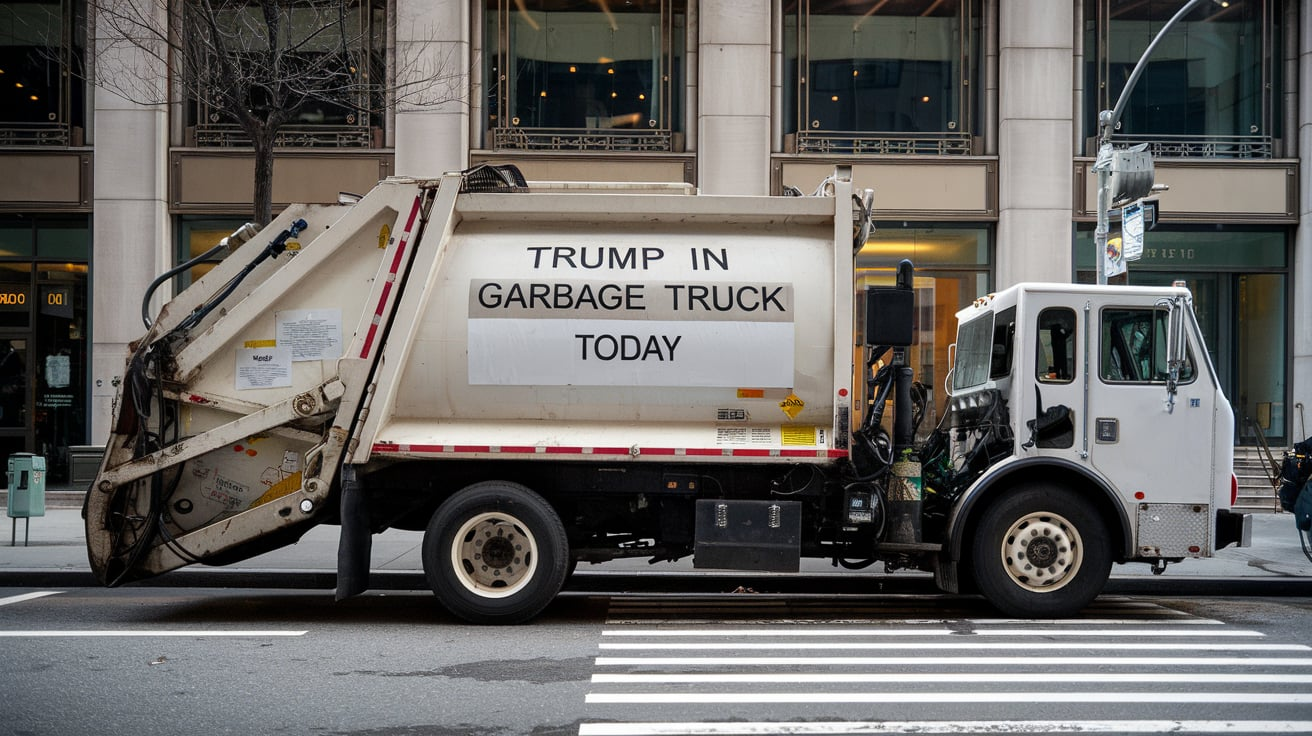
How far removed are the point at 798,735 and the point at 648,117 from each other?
14302 millimetres

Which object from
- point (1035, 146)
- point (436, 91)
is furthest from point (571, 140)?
point (1035, 146)

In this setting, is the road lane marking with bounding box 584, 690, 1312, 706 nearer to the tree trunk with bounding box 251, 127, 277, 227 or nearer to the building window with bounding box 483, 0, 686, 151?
the tree trunk with bounding box 251, 127, 277, 227

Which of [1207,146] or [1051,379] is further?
[1207,146]

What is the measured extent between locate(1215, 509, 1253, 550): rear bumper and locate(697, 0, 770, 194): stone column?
34.6ft

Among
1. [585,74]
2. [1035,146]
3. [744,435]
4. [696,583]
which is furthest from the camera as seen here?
[585,74]

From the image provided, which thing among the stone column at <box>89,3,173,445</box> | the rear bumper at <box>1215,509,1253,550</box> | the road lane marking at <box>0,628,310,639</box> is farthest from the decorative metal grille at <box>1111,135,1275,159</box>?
the road lane marking at <box>0,628,310,639</box>

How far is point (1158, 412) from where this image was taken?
8.33 meters

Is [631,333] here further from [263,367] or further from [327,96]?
[327,96]

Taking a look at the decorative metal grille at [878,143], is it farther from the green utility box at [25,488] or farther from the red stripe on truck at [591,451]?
the green utility box at [25,488]

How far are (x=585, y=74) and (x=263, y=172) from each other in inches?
283

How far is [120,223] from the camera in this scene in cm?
1780

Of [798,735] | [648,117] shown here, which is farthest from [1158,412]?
[648,117]

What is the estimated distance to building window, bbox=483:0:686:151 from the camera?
18.3 metres

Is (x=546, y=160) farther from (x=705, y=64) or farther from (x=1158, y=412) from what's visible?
(x=1158, y=412)
